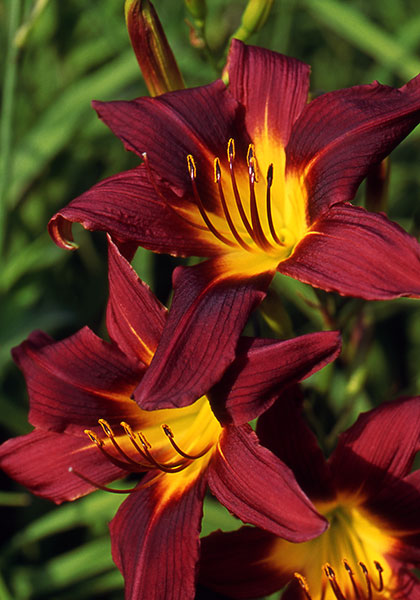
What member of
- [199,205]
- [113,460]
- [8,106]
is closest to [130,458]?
[113,460]

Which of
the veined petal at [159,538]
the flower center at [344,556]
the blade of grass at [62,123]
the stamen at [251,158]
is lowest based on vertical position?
the flower center at [344,556]

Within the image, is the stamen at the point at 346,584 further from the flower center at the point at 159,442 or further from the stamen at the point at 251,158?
the stamen at the point at 251,158

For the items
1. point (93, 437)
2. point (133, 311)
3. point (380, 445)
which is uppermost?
point (133, 311)

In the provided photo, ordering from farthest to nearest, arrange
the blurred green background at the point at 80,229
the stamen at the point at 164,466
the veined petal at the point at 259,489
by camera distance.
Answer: the blurred green background at the point at 80,229 < the stamen at the point at 164,466 < the veined petal at the point at 259,489

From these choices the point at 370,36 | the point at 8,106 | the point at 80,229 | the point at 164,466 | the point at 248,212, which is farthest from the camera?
the point at 80,229

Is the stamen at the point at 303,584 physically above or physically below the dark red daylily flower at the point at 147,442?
below

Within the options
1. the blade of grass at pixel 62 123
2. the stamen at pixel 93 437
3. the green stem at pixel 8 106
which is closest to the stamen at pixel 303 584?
the stamen at pixel 93 437

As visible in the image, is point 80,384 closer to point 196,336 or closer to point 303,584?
point 196,336
